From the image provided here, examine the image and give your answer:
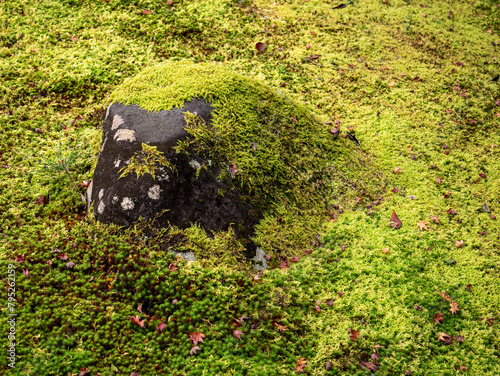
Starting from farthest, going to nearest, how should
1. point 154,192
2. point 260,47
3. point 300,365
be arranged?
1. point 260,47
2. point 154,192
3. point 300,365

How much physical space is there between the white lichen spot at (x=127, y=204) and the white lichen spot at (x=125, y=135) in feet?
3.04

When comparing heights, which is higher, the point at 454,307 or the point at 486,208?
the point at 486,208

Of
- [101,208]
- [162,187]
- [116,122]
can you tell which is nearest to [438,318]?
[162,187]

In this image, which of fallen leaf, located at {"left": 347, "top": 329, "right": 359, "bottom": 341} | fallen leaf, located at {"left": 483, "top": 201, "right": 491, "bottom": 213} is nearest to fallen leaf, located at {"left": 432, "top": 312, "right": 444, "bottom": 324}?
fallen leaf, located at {"left": 347, "top": 329, "right": 359, "bottom": 341}

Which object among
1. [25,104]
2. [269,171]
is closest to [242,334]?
[269,171]

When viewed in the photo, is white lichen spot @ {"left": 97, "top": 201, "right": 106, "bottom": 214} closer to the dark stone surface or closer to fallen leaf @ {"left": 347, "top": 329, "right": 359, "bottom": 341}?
the dark stone surface

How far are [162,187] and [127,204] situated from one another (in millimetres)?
540

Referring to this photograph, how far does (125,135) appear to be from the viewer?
482cm

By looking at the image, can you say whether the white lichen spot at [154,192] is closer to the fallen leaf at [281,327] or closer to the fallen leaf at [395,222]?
the fallen leaf at [281,327]

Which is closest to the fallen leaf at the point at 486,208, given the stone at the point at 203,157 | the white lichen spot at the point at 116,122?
the stone at the point at 203,157

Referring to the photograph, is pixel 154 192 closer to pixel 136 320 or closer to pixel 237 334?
pixel 136 320

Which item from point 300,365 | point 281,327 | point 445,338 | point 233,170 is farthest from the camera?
point 233,170

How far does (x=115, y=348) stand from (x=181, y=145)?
2.72 metres

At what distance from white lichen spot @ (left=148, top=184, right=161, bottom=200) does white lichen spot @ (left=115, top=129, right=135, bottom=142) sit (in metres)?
0.87
